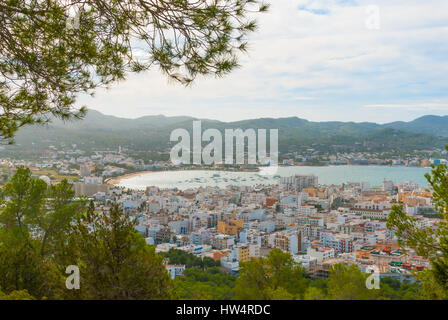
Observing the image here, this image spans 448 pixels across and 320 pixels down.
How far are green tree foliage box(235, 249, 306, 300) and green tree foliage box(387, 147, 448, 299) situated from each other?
0.73 meters

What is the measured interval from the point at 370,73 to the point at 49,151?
25.0 ft

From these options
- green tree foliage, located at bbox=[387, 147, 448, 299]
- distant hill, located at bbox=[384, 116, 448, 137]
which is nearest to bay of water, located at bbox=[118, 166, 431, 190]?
distant hill, located at bbox=[384, 116, 448, 137]

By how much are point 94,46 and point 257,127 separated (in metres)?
13.8

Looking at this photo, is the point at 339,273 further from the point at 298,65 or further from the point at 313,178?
the point at 313,178

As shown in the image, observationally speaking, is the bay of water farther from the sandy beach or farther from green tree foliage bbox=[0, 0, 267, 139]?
green tree foliage bbox=[0, 0, 267, 139]

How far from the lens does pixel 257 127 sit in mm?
16312

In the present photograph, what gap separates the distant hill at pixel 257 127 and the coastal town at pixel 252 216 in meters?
0.66

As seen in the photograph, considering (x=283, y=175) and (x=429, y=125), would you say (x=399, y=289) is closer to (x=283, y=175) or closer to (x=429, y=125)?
(x=429, y=125)

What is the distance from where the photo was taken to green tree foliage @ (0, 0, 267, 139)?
2.46 m

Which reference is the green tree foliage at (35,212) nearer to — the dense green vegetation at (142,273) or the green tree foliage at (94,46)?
the dense green vegetation at (142,273)

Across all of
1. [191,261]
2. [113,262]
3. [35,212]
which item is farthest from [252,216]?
[113,262]

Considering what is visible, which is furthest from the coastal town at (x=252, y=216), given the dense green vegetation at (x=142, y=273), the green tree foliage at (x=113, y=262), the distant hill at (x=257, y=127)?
the green tree foliage at (x=113, y=262)

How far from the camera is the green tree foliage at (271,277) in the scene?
2072 millimetres
